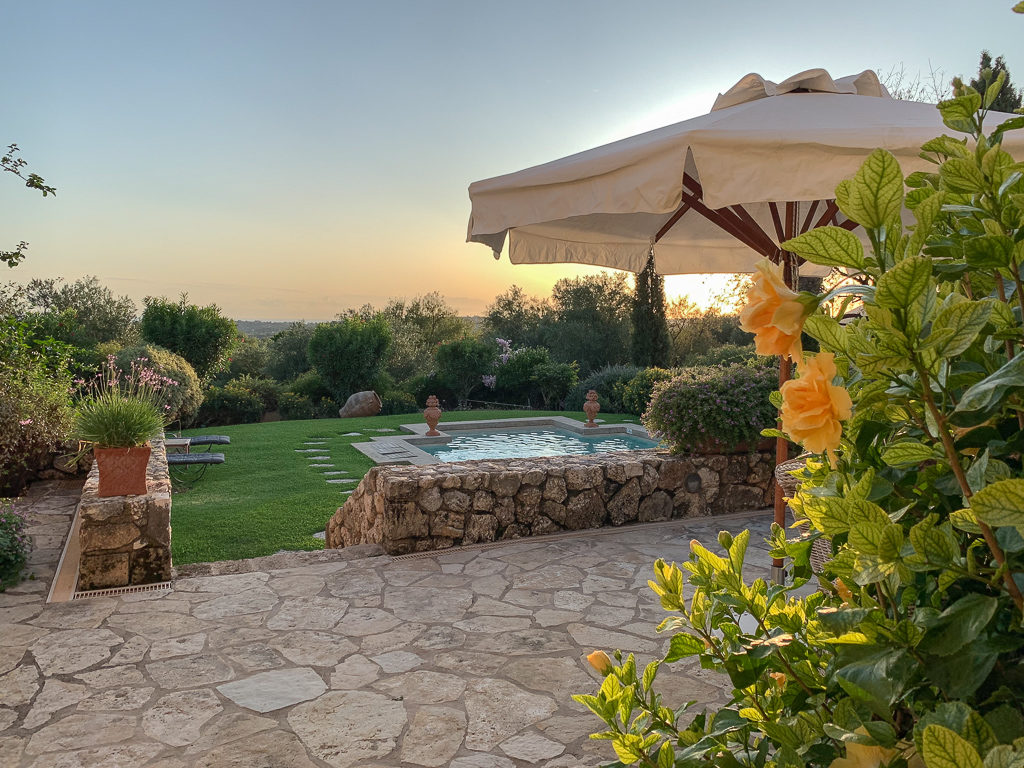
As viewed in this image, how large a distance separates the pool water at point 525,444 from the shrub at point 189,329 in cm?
658

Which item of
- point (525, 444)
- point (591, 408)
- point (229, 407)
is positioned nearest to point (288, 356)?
point (229, 407)

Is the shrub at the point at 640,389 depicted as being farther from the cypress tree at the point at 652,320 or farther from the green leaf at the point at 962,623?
the green leaf at the point at 962,623

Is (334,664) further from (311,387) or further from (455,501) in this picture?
(311,387)

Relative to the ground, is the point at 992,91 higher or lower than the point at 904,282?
higher

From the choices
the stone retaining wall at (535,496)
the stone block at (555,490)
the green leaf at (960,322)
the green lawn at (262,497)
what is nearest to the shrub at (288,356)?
the green lawn at (262,497)

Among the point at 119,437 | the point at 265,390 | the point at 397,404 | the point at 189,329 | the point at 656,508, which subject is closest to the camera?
the point at 119,437

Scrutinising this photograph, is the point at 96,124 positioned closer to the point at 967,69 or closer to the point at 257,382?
the point at 257,382

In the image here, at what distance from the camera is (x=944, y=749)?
1.48 ft

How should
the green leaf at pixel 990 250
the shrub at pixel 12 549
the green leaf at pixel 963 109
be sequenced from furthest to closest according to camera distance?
the shrub at pixel 12 549, the green leaf at pixel 963 109, the green leaf at pixel 990 250

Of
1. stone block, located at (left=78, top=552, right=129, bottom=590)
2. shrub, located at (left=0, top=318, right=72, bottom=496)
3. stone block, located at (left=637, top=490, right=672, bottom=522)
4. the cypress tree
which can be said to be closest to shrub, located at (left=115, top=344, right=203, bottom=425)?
shrub, located at (left=0, top=318, right=72, bottom=496)

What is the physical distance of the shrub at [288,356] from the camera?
71.2ft

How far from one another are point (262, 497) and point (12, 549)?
3643mm

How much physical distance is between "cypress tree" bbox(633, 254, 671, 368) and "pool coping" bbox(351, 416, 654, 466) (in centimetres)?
543

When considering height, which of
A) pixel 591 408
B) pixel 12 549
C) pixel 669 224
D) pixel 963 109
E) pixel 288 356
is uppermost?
pixel 669 224
